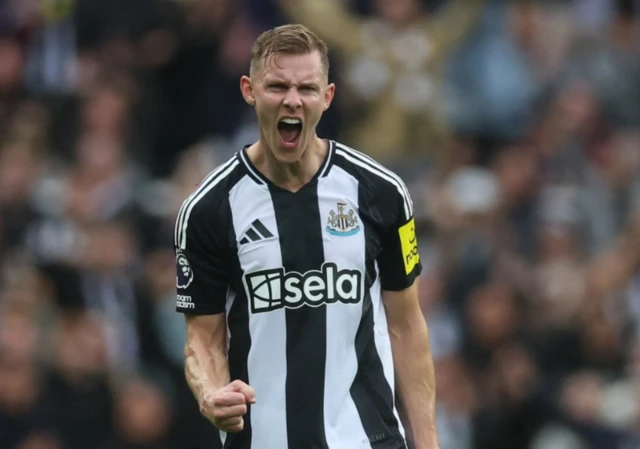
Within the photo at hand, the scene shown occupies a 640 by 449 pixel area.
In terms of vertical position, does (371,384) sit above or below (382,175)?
below

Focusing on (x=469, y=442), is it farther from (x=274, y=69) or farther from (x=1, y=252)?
(x=274, y=69)

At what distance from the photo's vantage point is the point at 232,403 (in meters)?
5.53

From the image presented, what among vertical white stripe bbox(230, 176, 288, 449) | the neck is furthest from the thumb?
the neck

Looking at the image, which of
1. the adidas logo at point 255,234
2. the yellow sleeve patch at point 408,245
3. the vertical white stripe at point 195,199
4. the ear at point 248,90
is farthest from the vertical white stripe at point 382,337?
the ear at point 248,90

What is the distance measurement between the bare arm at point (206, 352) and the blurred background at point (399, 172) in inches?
161

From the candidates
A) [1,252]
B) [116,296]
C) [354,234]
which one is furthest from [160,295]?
[354,234]

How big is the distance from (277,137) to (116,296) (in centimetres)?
539

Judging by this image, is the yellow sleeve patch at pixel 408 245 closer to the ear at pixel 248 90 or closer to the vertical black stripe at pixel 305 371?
the vertical black stripe at pixel 305 371

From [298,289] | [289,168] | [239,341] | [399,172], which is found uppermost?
[399,172]

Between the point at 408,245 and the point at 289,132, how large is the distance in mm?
713

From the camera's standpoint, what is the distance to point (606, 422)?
10.9 meters

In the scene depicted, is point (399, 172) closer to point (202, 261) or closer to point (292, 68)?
point (202, 261)

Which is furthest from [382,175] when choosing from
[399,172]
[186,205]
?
[399,172]

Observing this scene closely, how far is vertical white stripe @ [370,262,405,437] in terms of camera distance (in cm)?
621
